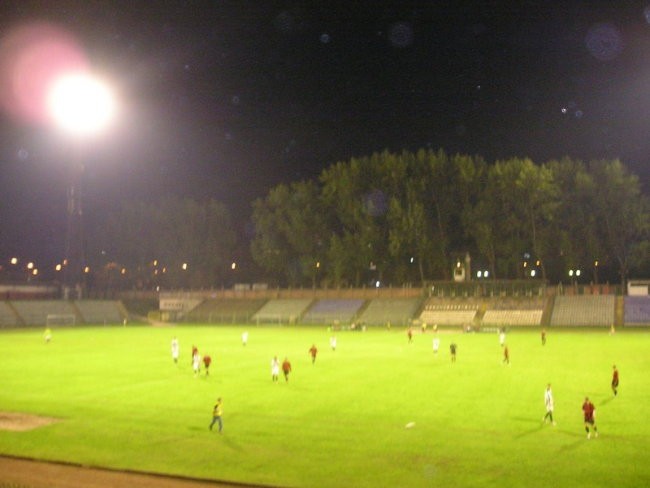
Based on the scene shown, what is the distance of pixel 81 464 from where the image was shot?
65.7 feet

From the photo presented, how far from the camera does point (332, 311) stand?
96.2 m

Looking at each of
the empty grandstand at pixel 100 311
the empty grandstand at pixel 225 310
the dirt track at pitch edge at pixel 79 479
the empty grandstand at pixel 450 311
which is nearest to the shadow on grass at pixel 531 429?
the dirt track at pitch edge at pixel 79 479

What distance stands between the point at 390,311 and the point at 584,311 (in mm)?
25248

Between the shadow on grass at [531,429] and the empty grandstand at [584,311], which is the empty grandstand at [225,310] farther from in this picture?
the shadow on grass at [531,429]

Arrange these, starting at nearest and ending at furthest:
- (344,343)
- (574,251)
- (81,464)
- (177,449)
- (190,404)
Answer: (81,464) → (177,449) → (190,404) → (344,343) → (574,251)

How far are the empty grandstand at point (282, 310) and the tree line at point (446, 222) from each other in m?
5.07

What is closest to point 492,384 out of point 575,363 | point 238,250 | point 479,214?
point 575,363

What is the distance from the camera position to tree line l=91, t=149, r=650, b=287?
9169cm

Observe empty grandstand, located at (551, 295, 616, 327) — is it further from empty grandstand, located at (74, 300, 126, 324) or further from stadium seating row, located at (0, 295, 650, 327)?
empty grandstand, located at (74, 300, 126, 324)

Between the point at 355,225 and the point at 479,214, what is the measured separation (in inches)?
739

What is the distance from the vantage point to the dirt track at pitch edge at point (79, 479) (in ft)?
59.3

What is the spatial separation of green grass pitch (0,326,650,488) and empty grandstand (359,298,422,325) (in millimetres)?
39015

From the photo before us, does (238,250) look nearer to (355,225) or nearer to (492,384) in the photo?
(355,225)

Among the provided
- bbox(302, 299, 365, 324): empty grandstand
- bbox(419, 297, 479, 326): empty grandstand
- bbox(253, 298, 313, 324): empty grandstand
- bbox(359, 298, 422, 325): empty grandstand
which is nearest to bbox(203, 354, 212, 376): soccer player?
bbox(419, 297, 479, 326): empty grandstand
